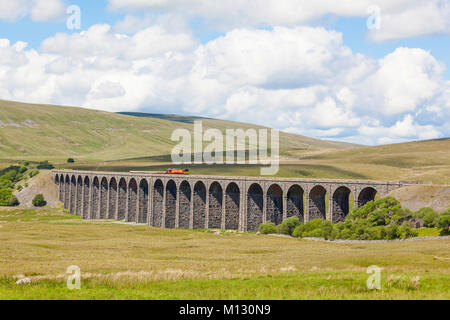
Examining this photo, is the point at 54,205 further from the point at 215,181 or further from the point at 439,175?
the point at 439,175

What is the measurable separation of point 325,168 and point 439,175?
121ft

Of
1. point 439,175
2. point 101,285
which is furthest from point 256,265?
point 439,175

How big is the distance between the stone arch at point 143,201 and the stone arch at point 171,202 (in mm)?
9872

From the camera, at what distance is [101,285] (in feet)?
90.2

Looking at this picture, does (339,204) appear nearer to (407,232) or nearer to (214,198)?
(407,232)

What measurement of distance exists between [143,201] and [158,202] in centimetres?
710

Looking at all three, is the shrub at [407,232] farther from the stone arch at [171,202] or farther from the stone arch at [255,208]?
the stone arch at [171,202]

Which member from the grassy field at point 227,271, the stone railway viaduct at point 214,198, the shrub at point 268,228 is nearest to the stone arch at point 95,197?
the stone railway viaduct at point 214,198

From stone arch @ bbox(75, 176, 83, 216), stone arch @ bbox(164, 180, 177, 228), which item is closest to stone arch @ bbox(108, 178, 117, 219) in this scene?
stone arch @ bbox(75, 176, 83, 216)

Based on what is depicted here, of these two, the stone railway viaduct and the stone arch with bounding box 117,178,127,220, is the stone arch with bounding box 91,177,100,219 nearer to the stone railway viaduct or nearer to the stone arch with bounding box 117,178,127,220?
the stone railway viaduct

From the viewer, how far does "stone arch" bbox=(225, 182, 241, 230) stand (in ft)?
285

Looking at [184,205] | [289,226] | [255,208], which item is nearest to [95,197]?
[184,205]

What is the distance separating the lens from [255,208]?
82750mm

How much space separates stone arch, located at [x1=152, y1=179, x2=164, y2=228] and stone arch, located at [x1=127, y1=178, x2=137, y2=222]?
395 inches
